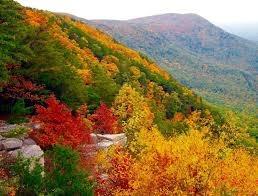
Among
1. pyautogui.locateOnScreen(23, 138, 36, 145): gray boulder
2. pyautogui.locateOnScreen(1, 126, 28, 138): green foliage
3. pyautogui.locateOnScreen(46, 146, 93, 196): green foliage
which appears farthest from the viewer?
pyautogui.locateOnScreen(23, 138, 36, 145): gray boulder

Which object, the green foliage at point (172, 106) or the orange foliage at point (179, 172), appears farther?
the green foliage at point (172, 106)

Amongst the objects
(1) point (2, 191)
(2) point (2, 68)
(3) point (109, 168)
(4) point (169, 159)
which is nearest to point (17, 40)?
(2) point (2, 68)

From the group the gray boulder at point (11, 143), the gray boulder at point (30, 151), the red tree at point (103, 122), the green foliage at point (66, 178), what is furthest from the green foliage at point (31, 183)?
the red tree at point (103, 122)

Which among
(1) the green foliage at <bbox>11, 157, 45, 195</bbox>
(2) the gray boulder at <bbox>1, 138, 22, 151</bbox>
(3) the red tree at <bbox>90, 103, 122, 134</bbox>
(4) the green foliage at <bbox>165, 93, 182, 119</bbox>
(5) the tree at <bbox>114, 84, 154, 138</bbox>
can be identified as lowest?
(4) the green foliage at <bbox>165, 93, 182, 119</bbox>

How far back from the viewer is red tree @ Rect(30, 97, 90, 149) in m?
56.1

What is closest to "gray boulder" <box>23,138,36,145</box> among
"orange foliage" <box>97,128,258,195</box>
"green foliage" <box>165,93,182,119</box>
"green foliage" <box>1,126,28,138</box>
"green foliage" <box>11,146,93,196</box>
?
"green foliage" <box>1,126,28,138</box>

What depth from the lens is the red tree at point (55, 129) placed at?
56.1m

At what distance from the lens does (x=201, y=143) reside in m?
58.4

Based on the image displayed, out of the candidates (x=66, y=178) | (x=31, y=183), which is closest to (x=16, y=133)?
(x=66, y=178)

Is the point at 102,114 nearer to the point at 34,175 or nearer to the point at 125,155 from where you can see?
the point at 125,155

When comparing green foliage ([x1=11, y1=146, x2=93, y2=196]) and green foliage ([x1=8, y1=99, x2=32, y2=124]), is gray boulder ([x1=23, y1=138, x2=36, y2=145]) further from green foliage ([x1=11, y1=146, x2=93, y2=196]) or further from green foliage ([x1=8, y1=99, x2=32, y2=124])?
green foliage ([x1=11, y1=146, x2=93, y2=196])

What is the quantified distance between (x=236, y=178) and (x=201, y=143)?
682 centimetres

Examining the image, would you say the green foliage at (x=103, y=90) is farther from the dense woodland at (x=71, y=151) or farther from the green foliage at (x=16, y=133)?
the green foliage at (x=16, y=133)

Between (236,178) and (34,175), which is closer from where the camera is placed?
(34,175)
